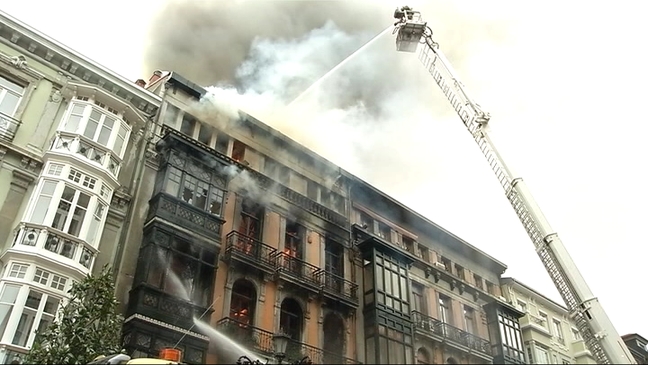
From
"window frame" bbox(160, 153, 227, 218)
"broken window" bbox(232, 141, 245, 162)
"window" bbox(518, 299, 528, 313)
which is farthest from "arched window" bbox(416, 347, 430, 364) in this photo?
"window" bbox(518, 299, 528, 313)

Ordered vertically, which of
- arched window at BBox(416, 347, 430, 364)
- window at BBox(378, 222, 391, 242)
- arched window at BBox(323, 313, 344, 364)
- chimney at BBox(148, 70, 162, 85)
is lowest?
arched window at BBox(416, 347, 430, 364)

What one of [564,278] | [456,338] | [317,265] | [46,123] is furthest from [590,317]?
[46,123]

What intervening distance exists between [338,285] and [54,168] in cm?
1387

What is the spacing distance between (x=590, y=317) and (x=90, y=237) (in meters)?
18.9

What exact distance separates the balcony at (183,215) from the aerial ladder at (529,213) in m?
12.6

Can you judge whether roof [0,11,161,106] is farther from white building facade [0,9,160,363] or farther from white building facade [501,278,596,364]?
white building facade [501,278,596,364]

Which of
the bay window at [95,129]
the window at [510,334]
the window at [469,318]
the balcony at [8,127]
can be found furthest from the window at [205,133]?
the window at [510,334]

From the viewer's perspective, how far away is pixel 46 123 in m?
22.1

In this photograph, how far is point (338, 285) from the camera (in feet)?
89.2

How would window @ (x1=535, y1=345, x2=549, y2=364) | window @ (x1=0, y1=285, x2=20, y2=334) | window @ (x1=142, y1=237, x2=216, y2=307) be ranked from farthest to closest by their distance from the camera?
window @ (x1=535, y1=345, x2=549, y2=364) < window @ (x1=142, y1=237, x2=216, y2=307) < window @ (x1=0, y1=285, x2=20, y2=334)

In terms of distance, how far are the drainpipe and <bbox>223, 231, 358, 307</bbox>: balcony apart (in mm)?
4177

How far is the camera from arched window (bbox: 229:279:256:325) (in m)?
23.0

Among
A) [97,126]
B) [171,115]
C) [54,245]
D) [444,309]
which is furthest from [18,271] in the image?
[444,309]

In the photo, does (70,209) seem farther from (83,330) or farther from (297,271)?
(297,271)
